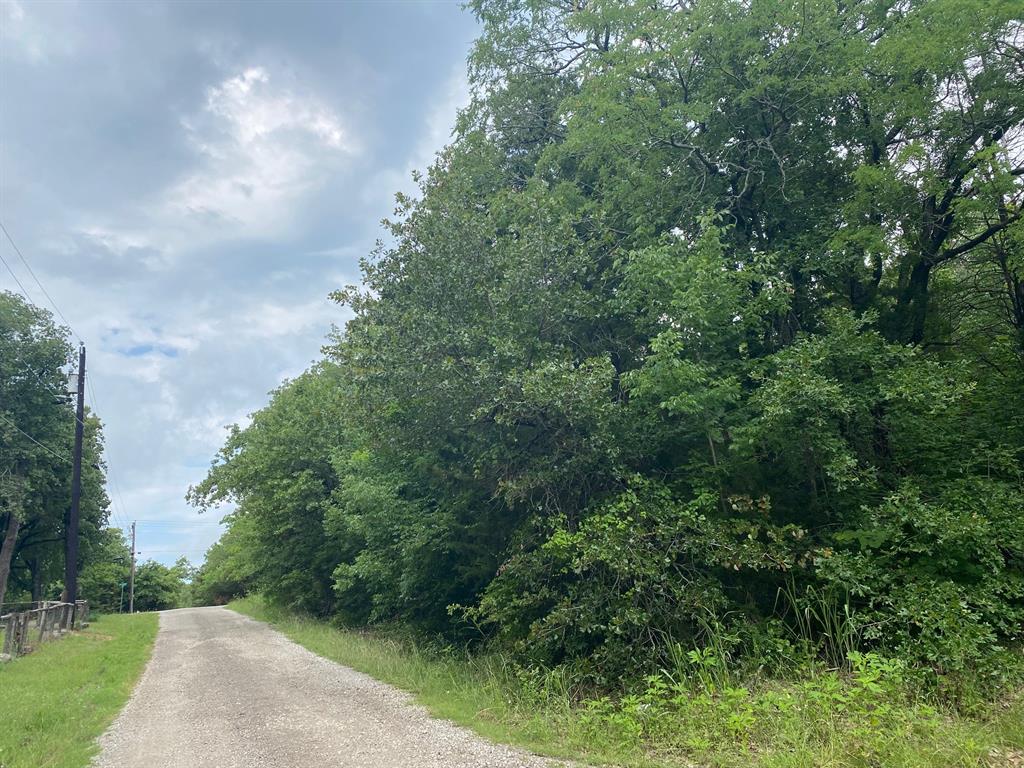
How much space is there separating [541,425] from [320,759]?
5.26m

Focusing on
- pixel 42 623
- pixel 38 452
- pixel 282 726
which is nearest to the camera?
pixel 282 726

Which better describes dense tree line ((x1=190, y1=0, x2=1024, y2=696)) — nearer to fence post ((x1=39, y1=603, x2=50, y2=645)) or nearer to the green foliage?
fence post ((x1=39, y1=603, x2=50, y2=645))

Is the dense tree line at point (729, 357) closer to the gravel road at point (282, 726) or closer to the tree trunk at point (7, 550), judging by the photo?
the gravel road at point (282, 726)

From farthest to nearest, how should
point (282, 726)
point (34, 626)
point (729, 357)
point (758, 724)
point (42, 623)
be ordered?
1. point (42, 623)
2. point (34, 626)
3. point (729, 357)
4. point (282, 726)
5. point (758, 724)

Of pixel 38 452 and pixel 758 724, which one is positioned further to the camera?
pixel 38 452

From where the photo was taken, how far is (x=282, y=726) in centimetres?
660

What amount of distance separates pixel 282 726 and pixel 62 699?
424 cm

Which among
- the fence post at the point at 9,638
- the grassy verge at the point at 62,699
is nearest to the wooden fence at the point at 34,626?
the fence post at the point at 9,638

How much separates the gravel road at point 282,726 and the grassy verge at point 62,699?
271 millimetres

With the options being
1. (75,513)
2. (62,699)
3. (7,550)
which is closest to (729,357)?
(62,699)

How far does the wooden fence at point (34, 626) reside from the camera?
502 inches

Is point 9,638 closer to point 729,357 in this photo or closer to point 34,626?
point 34,626

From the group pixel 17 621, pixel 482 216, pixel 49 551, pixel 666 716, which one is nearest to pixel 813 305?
pixel 482 216

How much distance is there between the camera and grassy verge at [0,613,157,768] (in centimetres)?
596
